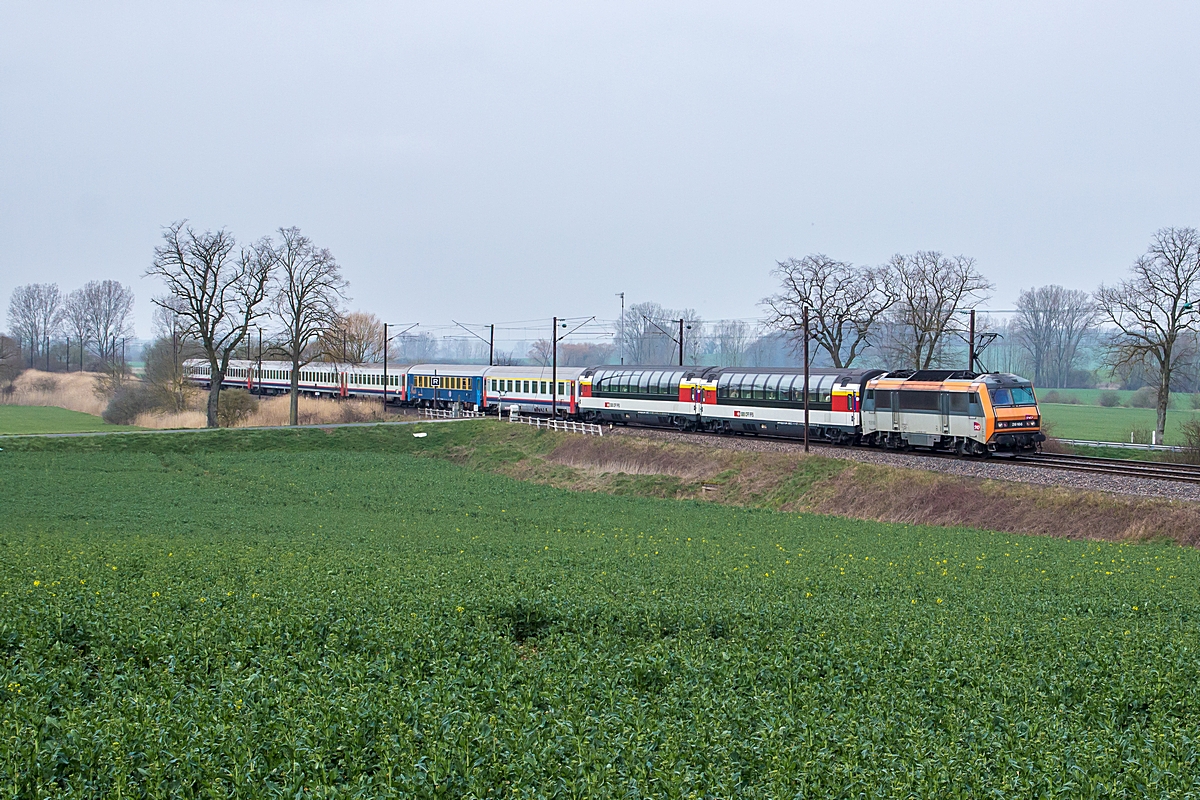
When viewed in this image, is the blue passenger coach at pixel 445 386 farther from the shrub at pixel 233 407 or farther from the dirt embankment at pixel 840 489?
the dirt embankment at pixel 840 489

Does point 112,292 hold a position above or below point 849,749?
above

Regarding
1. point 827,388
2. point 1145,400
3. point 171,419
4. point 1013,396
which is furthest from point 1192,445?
point 171,419

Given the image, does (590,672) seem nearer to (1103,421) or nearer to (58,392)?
(1103,421)

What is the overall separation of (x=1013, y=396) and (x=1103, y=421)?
1721 inches

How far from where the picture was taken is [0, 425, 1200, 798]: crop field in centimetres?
655

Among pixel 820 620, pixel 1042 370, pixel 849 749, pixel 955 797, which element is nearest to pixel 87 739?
pixel 849 749

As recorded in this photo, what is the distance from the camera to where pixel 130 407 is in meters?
70.1

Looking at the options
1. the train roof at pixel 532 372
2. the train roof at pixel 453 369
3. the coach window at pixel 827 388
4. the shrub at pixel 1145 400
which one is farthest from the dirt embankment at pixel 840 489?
the shrub at pixel 1145 400

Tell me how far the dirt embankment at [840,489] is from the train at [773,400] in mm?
3838

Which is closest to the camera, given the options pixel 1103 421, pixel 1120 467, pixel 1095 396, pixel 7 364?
pixel 1120 467

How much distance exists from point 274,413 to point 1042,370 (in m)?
89.8

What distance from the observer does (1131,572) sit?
16.3 meters

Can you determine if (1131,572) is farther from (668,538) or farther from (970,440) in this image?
(970,440)

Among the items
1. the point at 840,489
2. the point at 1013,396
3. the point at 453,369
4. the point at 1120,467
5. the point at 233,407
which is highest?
the point at 453,369
